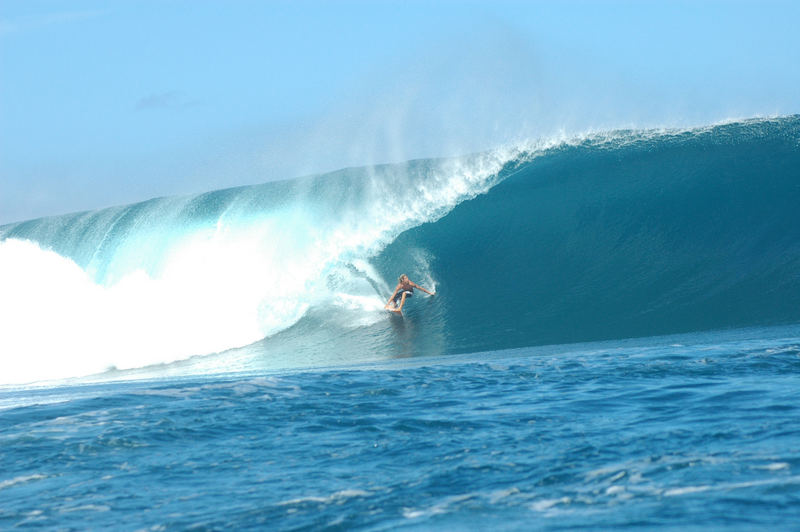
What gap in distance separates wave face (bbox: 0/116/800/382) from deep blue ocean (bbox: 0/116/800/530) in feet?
0.23

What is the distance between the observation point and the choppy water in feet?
15.4

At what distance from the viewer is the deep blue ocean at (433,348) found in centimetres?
509

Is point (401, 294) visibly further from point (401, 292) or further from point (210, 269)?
point (210, 269)

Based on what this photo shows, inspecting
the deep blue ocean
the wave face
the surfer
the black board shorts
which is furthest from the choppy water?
the black board shorts

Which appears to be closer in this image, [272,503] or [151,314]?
[272,503]

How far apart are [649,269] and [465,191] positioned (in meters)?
6.23

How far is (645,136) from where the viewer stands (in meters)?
20.8

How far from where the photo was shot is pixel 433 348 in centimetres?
1278

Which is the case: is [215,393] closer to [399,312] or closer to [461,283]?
[399,312]

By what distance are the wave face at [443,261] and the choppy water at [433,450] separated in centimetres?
430

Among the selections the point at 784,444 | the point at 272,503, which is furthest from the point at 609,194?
the point at 272,503

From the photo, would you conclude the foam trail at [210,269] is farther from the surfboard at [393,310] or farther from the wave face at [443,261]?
the surfboard at [393,310]

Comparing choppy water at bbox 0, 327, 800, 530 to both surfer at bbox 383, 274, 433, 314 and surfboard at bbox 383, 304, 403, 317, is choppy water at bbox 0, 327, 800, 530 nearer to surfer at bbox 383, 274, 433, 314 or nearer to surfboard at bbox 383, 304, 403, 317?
surfboard at bbox 383, 304, 403, 317

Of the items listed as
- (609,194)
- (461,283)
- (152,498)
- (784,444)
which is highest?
(609,194)
